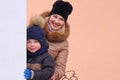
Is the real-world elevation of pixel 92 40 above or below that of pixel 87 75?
above

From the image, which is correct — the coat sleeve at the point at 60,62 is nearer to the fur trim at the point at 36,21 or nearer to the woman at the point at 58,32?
the woman at the point at 58,32

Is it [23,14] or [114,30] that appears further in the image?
[114,30]

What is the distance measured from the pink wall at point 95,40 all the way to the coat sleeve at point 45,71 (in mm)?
417

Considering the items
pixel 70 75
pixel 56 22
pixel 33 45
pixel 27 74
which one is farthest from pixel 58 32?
pixel 70 75

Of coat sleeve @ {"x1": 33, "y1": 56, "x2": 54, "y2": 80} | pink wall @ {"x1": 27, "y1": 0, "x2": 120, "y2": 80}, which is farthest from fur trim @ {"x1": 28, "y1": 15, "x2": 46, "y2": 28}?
pink wall @ {"x1": 27, "y1": 0, "x2": 120, "y2": 80}

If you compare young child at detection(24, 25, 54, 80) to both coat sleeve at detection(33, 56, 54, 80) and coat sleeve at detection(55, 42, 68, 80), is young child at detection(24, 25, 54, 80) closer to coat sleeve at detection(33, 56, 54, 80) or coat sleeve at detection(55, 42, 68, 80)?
coat sleeve at detection(33, 56, 54, 80)

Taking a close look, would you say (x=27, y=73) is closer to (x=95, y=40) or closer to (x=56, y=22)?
(x=56, y=22)

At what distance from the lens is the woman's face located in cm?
93

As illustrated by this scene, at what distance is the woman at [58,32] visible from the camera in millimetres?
917

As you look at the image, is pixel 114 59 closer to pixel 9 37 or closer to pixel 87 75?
pixel 87 75

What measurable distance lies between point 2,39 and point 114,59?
88 cm

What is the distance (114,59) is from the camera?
1358 millimetres

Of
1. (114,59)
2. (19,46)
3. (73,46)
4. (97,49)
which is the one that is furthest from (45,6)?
(19,46)

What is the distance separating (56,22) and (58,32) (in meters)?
0.04
